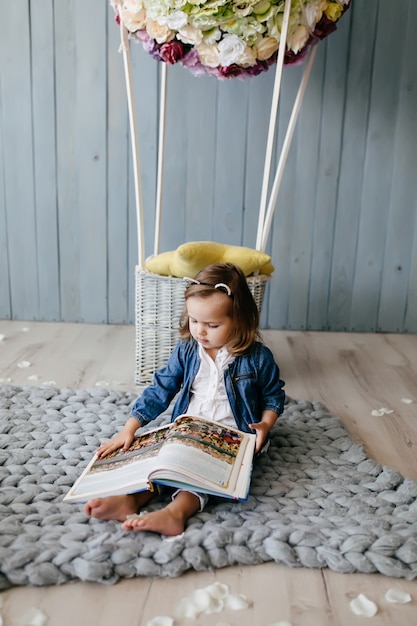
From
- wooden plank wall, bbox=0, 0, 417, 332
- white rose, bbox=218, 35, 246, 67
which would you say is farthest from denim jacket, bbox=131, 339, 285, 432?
wooden plank wall, bbox=0, 0, 417, 332

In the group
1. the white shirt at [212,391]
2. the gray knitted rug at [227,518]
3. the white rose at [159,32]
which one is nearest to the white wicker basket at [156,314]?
the gray knitted rug at [227,518]

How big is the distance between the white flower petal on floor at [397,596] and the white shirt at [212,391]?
19.5 inches

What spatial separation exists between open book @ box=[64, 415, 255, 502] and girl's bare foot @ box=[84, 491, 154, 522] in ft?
0.07

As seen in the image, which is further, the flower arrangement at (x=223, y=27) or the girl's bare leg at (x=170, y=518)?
the flower arrangement at (x=223, y=27)

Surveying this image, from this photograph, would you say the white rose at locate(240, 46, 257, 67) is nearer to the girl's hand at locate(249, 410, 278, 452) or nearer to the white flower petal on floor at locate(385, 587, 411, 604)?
the girl's hand at locate(249, 410, 278, 452)

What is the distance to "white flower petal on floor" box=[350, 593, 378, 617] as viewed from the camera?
3.19ft

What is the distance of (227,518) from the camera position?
1184mm

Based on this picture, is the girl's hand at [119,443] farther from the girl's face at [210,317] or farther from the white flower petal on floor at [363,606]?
the white flower petal on floor at [363,606]

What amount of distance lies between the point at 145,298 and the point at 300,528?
913 millimetres

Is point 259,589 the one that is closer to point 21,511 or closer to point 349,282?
point 21,511

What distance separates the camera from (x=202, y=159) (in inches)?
94.1

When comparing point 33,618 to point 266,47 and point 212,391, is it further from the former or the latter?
point 266,47

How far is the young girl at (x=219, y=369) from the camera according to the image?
1.36 m

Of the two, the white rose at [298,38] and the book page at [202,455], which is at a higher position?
the white rose at [298,38]
